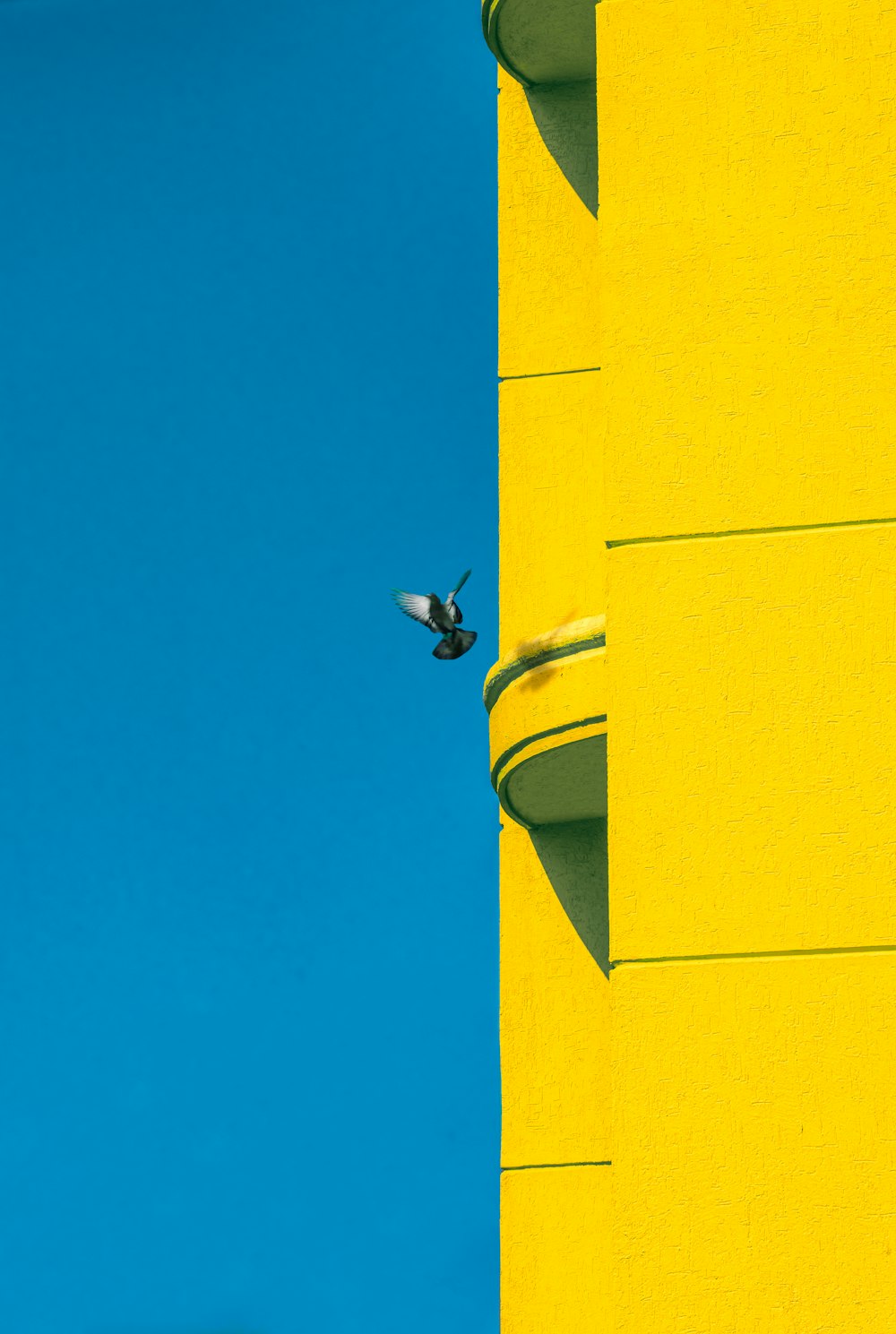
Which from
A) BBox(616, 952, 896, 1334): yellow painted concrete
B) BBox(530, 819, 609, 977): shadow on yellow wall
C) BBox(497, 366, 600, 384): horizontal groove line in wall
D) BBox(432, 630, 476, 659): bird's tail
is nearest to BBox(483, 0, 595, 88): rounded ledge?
BBox(497, 366, 600, 384): horizontal groove line in wall

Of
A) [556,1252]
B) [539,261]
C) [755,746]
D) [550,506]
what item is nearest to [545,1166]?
[556,1252]

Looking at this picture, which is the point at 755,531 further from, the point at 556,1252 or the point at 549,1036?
the point at 556,1252

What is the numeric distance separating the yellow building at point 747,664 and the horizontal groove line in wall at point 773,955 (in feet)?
0.04

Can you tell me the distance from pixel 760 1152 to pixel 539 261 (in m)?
5.71

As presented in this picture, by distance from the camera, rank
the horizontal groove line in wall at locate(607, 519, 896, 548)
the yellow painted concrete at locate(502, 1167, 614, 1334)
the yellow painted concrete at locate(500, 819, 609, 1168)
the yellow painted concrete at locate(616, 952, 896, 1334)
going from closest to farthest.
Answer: the yellow painted concrete at locate(616, 952, 896, 1334)
the horizontal groove line in wall at locate(607, 519, 896, 548)
the yellow painted concrete at locate(502, 1167, 614, 1334)
the yellow painted concrete at locate(500, 819, 609, 1168)

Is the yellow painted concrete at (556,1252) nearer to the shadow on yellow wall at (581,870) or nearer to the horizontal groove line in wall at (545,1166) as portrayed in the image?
the horizontal groove line in wall at (545,1166)

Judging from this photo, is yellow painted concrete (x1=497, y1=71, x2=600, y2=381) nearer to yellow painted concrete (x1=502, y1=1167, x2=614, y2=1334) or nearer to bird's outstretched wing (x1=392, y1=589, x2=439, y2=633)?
bird's outstretched wing (x1=392, y1=589, x2=439, y2=633)

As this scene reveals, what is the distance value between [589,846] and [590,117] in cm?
384

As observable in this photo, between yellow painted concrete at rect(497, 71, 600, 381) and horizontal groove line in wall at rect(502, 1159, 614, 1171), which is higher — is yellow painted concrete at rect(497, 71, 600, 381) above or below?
above

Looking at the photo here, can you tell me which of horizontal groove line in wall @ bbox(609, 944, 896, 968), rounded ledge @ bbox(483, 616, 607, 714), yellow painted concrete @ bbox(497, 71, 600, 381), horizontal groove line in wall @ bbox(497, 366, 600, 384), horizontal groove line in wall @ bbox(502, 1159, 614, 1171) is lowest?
horizontal groove line in wall @ bbox(502, 1159, 614, 1171)

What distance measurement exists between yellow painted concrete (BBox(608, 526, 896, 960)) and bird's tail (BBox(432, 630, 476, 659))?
3.46 m

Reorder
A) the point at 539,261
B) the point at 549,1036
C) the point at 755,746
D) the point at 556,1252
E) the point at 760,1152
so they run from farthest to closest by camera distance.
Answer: the point at 539,261 < the point at 549,1036 < the point at 556,1252 < the point at 755,746 < the point at 760,1152

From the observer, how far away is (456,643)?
37.9ft

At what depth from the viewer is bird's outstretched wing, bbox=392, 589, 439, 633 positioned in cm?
1148
